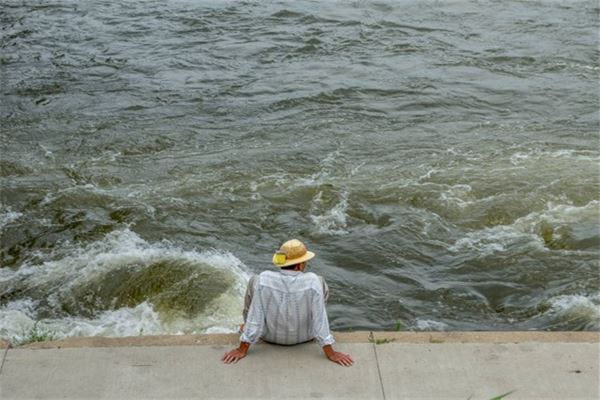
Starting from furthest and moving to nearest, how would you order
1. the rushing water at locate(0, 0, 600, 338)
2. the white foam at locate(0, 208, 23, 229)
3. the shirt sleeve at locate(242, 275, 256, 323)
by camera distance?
the white foam at locate(0, 208, 23, 229)
the rushing water at locate(0, 0, 600, 338)
the shirt sleeve at locate(242, 275, 256, 323)

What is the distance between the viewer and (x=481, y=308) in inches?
311

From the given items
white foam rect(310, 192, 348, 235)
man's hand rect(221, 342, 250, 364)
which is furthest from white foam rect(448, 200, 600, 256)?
man's hand rect(221, 342, 250, 364)

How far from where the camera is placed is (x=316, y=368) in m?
5.89

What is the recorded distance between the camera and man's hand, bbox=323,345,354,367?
19.5ft

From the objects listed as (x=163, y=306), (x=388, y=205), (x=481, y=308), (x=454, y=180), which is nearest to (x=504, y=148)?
(x=454, y=180)

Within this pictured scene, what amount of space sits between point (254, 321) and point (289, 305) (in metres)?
0.26

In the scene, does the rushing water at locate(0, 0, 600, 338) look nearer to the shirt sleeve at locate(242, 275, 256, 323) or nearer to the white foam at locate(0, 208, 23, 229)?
the white foam at locate(0, 208, 23, 229)

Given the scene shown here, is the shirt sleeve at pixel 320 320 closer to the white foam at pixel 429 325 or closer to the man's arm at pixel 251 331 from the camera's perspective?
the man's arm at pixel 251 331

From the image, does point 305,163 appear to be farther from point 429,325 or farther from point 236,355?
point 236,355

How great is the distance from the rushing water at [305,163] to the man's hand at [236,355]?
4.28ft

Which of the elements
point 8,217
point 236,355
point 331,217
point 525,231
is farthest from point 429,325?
point 8,217

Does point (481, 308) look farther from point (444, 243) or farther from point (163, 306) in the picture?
point (163, 306)

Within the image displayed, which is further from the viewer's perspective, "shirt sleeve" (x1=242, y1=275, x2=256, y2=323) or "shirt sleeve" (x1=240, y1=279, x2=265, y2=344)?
"shirt sleeve" (x1=242, y1=275, x2=256, y2=323)

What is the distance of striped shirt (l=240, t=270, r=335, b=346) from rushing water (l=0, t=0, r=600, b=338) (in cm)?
137
